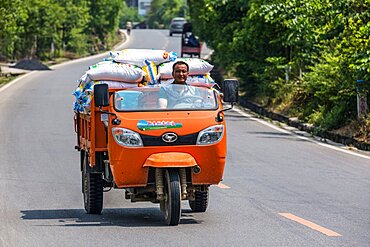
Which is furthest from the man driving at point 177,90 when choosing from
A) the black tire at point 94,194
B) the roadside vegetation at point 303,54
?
the roadside vegetation at point 303,54

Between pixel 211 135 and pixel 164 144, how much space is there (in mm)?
543

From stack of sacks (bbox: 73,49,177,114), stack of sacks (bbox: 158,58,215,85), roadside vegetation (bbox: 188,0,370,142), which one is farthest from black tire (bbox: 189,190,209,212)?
roadside vegetation (bbox: 188,0,370,142)

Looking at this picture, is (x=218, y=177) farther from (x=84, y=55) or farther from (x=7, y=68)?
(x=84, y=55)

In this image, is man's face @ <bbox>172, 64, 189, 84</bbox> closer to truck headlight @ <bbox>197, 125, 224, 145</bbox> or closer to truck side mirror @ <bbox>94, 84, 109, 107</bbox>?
truck headlight @ <bbox>197, 125, 224, 145</bbox>

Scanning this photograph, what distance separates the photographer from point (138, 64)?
12148mm

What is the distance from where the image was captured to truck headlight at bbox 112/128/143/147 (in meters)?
10.8

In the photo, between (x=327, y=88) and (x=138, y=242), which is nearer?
(x=138, y=242)

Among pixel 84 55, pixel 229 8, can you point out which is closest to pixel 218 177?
pixel 229 8

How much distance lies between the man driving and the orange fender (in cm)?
68

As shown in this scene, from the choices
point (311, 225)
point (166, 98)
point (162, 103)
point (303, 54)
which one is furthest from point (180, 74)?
point (303, 54)

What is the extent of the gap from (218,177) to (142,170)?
0.84 m

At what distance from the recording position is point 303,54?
2755cm

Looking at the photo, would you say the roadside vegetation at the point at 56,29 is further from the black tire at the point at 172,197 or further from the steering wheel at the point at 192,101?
the black tire at the point at 172,197

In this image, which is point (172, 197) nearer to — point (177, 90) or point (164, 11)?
point (177, 90)
